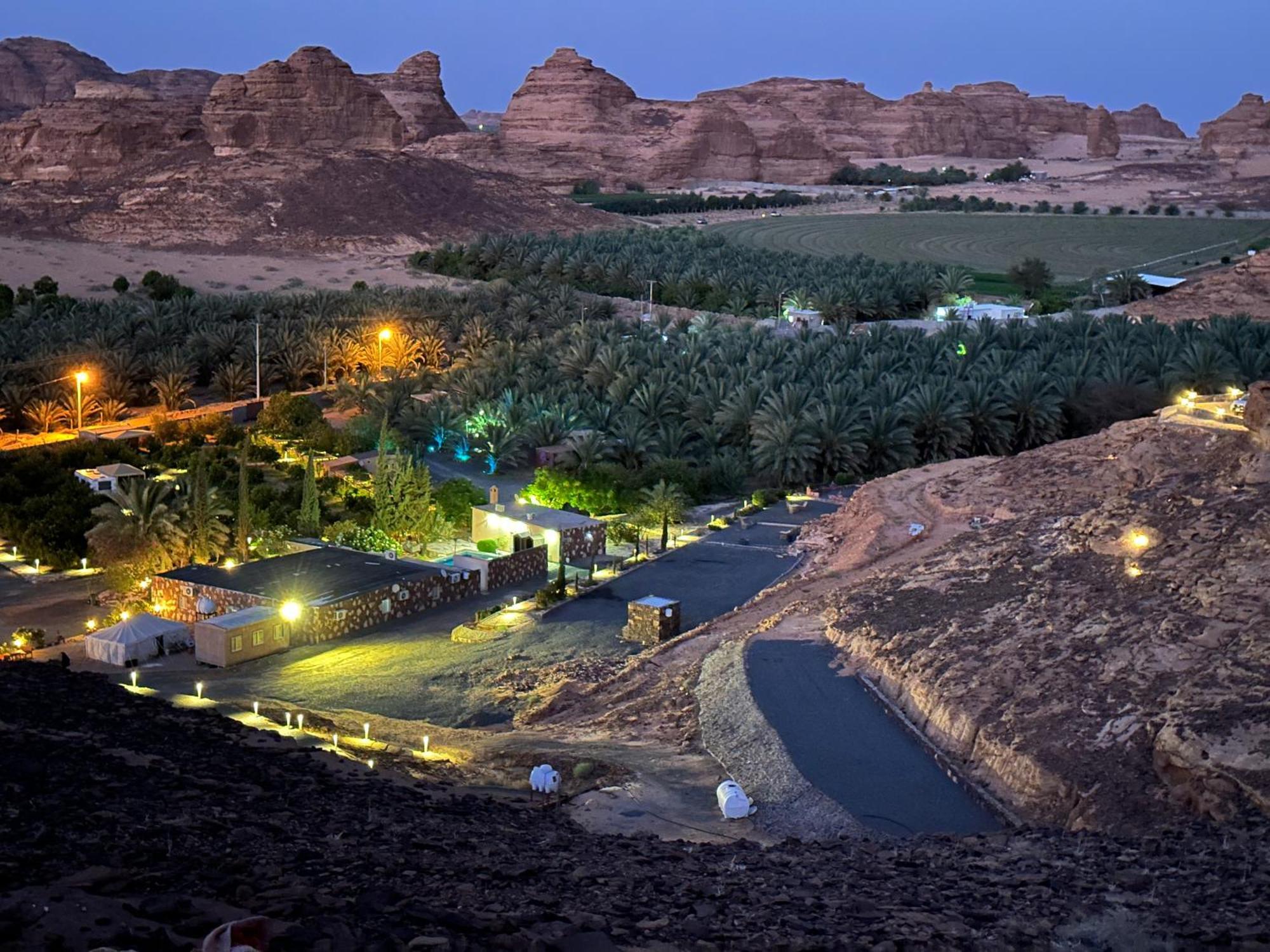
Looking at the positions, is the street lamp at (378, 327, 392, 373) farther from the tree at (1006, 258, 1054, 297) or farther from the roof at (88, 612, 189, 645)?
the tree at (1006, 258, 1054, 297)

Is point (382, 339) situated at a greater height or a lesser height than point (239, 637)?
greater

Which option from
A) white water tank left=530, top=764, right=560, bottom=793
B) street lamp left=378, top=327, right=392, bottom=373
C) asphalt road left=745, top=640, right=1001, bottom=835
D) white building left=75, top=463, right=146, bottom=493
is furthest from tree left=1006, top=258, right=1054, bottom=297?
white water tank left=530, top=764, right=560, bottom=793

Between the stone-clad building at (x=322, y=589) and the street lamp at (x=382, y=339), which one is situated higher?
the street lamp at (x=382, y=339)

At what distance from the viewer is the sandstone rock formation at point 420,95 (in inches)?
4397

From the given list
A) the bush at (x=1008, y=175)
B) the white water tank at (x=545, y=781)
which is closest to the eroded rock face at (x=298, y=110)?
the bush at (x=1008, y=175)

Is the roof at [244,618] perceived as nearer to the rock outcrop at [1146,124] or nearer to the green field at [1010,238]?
the green field at [1010,238]

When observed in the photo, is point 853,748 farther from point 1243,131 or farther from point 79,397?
point 1243,131

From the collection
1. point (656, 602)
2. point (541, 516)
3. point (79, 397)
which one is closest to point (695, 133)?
point (79, 397)

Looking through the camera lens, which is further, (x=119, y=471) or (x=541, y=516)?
(x=119, y=471)

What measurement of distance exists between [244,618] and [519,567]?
5.63 meters

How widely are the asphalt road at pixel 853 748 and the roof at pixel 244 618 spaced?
7400 mm

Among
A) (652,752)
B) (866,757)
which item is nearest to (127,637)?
(652,752)

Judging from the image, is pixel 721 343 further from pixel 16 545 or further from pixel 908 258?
pixel 908 258

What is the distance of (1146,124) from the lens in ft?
589
